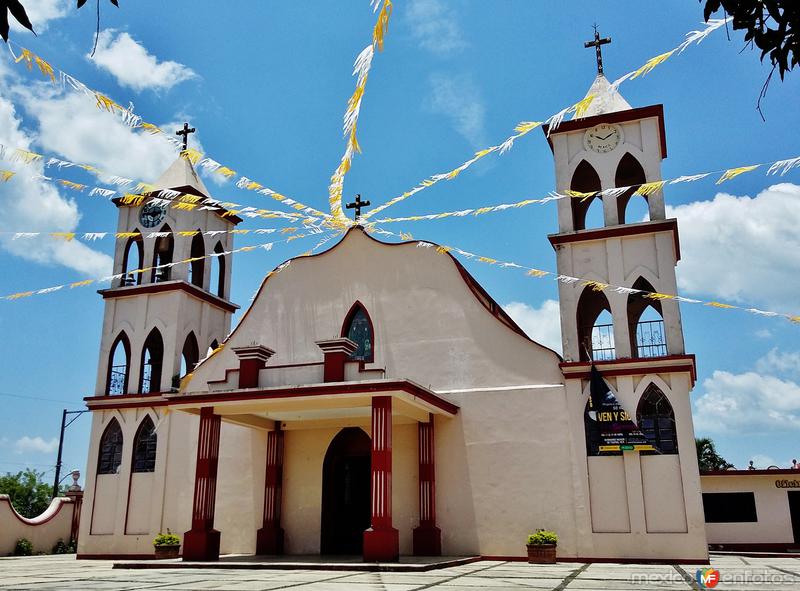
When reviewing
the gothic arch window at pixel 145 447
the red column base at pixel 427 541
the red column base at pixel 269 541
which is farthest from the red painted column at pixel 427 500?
the gothic arch window at pixel 145 447

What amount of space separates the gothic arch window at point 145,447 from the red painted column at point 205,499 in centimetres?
391

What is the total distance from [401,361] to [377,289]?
191 centimetres

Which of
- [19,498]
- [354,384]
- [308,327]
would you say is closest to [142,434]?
[308,327]

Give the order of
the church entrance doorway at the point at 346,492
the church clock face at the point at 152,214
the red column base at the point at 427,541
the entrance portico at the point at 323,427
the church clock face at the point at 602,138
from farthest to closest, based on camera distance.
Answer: the church clock face at the point at 152,214 < the church clock face at the point at 602,138 < the church entrance doorway at the point at 346,492 < the red column base at the point at 427,541 < the entrance portico at the point at 323,427

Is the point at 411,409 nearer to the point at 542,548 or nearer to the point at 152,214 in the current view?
the point at 542,548

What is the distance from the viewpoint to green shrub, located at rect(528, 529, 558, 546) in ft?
46.7

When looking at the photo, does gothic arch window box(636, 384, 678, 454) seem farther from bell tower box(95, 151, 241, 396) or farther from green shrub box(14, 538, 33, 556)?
green shrub box(14, 538, 33, 556)

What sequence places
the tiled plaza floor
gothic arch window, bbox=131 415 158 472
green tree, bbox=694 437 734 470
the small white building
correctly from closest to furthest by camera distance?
the tiled plaza floor → gothic arch window, bbox=131 415 158 472 → the small white building → green tree, bbox=694 437 734 470

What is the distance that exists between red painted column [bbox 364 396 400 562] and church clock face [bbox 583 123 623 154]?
7.98m

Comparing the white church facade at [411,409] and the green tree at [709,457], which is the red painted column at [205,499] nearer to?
the white church facade at [411,409]

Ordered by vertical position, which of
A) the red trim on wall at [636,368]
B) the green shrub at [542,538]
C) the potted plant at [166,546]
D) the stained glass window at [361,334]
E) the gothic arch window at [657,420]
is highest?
the stained glass window at [361,334]

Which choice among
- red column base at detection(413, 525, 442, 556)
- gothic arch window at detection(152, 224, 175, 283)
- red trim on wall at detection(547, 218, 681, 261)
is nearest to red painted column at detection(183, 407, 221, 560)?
red column base at detection(413, 525, 442, 556)

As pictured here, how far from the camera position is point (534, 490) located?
15.1 metres

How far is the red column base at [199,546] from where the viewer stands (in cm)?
1424
